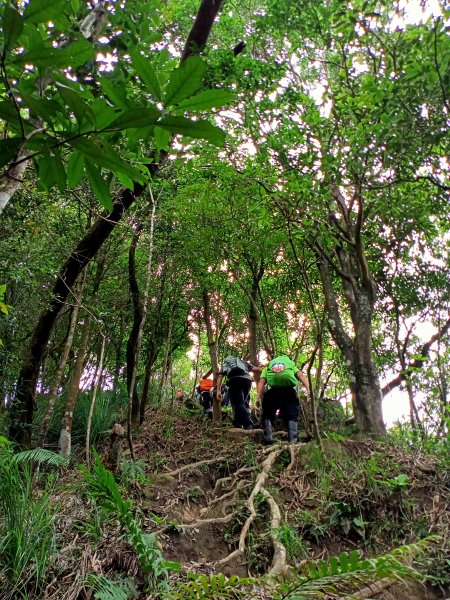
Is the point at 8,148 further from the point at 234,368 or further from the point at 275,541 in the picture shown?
the point at 234,368

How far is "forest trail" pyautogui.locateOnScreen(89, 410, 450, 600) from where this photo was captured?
3838mm

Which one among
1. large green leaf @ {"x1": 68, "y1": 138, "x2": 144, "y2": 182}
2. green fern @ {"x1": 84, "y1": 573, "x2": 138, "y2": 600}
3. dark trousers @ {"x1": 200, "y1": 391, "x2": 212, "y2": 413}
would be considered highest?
dark trousers @ {"x1": 200, "y1": 391, "x2": 212, "y2": 413}

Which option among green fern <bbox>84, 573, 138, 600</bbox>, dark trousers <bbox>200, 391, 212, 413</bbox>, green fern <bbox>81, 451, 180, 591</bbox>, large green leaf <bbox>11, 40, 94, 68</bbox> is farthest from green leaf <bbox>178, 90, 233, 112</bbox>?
dark trousers <bbox>200, 391, 212, 413</bbox>

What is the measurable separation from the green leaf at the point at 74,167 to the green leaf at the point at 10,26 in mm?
336

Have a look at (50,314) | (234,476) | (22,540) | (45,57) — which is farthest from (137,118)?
(234,476)

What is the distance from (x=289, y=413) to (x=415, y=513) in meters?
2.55

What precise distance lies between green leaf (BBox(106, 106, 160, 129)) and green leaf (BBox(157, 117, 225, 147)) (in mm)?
25

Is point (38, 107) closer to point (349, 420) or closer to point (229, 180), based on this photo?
point (229, 180)

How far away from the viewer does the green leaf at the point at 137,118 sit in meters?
0.91

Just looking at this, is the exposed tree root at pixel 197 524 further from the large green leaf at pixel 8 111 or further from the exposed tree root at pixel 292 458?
the large green leaf at pixel 8 111

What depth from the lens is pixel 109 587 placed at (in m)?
2.79

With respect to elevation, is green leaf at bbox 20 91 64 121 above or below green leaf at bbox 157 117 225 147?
above

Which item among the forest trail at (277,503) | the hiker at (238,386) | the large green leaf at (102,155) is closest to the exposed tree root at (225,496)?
the forest trail at (277,503)

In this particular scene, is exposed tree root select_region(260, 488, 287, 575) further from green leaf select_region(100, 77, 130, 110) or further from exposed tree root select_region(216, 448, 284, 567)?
green leaf select_region(100, 77, 130, 110)
